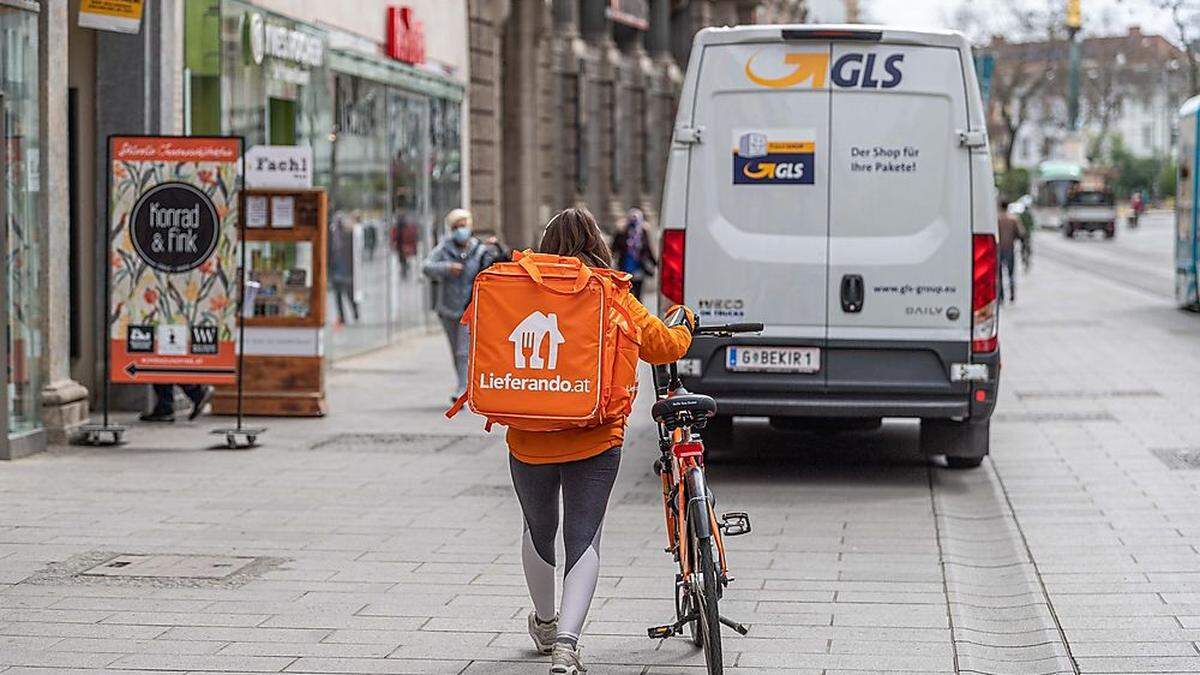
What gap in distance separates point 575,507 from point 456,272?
9.55 m

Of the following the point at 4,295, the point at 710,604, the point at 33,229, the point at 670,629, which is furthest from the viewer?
the point at 33,229

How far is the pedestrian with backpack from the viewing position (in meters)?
6.15

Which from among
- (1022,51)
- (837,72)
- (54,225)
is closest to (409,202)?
(54,225)

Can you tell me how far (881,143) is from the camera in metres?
11.2

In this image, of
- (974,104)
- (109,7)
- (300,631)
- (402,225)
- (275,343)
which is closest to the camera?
(300,631)

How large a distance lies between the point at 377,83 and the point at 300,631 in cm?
1515

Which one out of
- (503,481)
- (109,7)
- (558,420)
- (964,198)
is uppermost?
(109,7)

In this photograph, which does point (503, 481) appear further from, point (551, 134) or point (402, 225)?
point (551, 134)

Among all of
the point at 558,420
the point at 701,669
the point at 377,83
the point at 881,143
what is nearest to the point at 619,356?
the point at 558,420

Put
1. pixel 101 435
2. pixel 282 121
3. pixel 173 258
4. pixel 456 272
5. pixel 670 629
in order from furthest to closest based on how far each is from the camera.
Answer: pixel 282 121 → pixel 456 272 → pixel 173 258 → pixel 101 435 → pixel 670 629

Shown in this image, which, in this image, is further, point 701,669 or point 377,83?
point 377,83

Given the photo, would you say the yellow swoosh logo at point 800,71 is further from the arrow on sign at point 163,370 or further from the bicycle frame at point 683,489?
the bicycle frame at point 683,489

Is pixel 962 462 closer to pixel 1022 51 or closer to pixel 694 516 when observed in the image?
pixel 694 516

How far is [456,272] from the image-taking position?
51.9 ft
